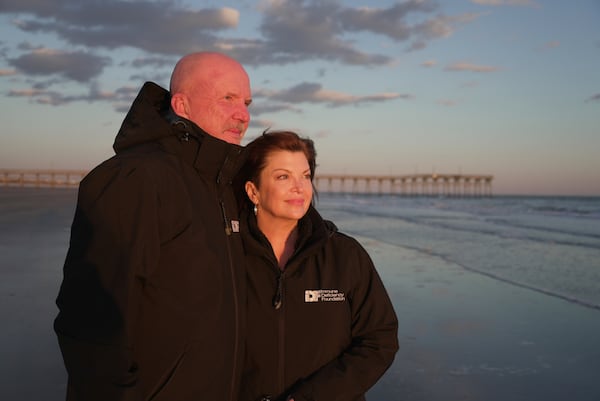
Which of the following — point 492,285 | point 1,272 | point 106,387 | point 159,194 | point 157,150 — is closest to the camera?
point 106,387

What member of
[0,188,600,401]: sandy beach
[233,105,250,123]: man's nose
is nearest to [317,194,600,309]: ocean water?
[0,188,600,401]: sandy beach

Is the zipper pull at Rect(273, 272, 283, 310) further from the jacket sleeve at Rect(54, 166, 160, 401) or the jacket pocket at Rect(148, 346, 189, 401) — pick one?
the jacket sleeve at Rect(54, 166, 160, 401)

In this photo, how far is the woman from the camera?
8.20 ft

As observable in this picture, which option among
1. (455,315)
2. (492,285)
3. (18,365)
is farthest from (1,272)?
(492,285)

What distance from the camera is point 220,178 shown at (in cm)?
242

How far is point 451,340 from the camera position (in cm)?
586

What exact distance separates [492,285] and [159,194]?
27.6 feet

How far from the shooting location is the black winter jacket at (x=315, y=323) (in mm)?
2498

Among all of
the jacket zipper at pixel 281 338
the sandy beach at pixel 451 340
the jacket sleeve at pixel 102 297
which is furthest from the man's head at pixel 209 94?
the sandy beach at pixel 451 340

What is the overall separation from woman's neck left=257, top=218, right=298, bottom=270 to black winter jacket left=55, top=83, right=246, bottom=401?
0.45 m

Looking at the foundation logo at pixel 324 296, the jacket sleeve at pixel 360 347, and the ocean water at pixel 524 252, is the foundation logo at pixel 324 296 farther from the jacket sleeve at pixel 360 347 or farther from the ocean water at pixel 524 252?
the ocean water at pixel 524 252

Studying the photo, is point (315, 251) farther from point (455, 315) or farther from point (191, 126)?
point (455, 315)

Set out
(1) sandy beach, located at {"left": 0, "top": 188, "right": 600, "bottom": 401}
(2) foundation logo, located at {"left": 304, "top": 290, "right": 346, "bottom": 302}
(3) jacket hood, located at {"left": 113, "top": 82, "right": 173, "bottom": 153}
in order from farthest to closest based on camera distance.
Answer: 1. (1) sandy beach, located at {"left": 0, "top": 188, "right": 600, "bottom": 401}
2. (2) foundation logo, located at {"left": 304, "top": 290, "right": 346, "bottom": 302}
3. (3) jacket hood, located at {"left": 113, "top": 82, "right": 173, "bottom": 153}

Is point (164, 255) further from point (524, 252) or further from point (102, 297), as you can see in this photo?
point (524, 252)
